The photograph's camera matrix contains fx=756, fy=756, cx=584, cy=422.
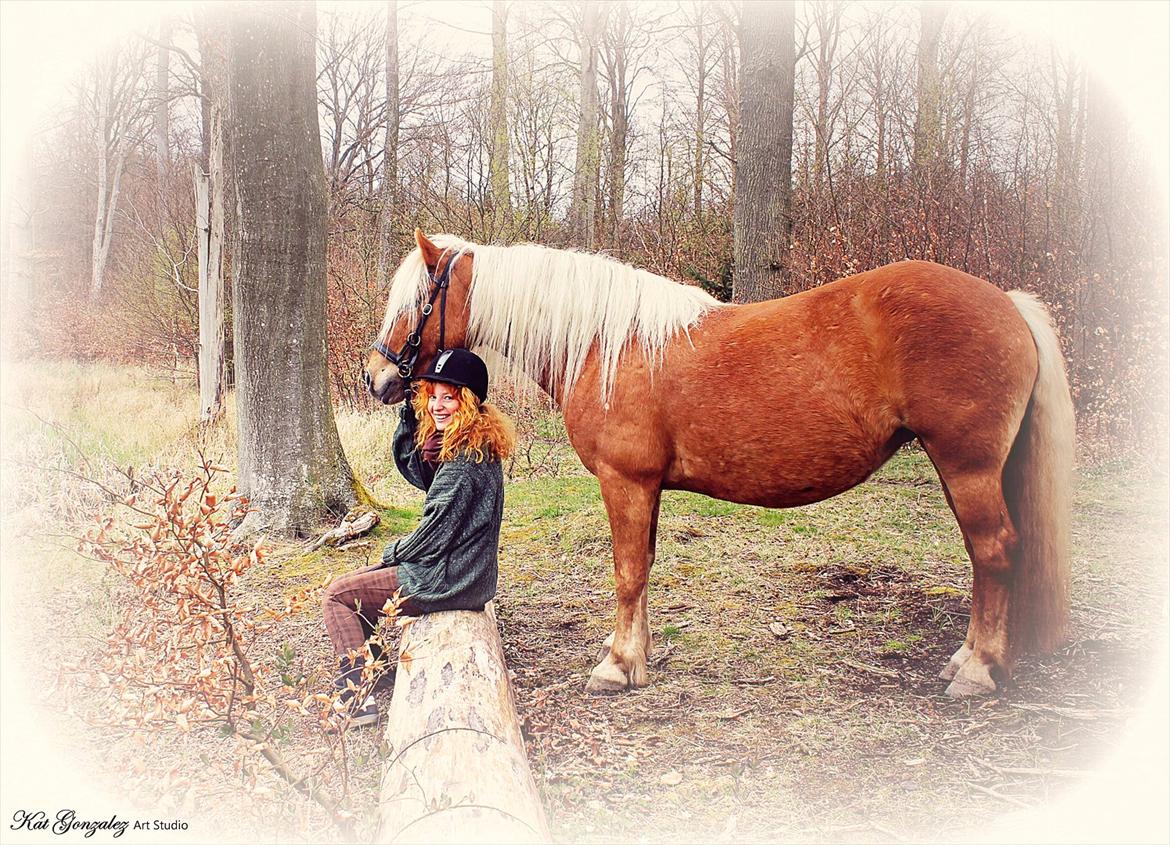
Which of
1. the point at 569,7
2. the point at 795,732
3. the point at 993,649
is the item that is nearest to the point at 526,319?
the point at 795,732

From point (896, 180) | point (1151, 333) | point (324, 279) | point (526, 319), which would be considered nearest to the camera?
point (526, 319)

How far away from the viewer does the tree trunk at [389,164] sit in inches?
460

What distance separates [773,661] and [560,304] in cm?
217

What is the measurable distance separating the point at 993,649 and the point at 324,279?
503 centimetres

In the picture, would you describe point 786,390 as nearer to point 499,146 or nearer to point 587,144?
point 499,146

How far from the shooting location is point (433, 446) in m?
3.39

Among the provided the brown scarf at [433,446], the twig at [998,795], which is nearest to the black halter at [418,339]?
the brown scarf at [433,446]

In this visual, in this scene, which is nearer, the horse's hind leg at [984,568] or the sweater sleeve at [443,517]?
the sweater sleeve at [443,517]

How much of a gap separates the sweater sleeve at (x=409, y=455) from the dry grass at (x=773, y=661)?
3.20 feet

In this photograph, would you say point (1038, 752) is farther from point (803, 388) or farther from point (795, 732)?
point (803, 388)

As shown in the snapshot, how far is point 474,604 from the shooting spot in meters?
3.28

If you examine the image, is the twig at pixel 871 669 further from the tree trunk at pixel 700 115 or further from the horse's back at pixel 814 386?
the tree trunk at pixel 700 115

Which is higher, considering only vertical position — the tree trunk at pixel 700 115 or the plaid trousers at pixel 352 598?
the tree trunk at pixel 700 115

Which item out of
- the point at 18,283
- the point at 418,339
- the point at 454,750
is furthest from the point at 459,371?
the point at 18,283
